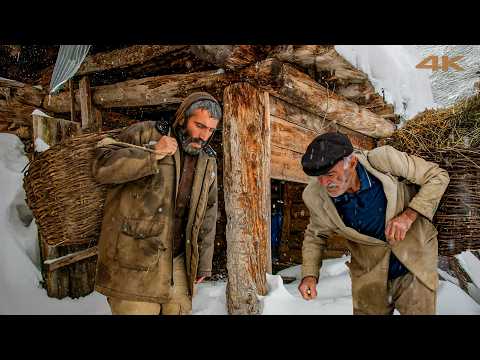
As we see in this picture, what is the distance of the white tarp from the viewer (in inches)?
146

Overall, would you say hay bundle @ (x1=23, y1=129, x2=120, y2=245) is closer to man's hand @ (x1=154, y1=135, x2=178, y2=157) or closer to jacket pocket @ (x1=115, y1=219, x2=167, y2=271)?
jacket pocket @ (x1=115, y1=219, x2=167, y2=271)

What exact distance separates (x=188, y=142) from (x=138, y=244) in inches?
27.6

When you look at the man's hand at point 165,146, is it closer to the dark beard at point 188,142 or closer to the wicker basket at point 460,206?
the dark beard at point 188,142

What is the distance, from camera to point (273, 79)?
3186 millimetres

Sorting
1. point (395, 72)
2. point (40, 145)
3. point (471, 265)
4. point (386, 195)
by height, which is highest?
point (395, 72)

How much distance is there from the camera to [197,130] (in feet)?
7.02

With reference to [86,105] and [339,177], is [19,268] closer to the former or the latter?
[86,105]

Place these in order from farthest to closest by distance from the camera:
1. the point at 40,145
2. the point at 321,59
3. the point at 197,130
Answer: the point at 321,59, the point at 40,145, the point at 197,130

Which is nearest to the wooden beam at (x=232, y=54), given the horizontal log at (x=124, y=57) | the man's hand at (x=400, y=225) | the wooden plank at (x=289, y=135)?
the horizontal log at (x=124, y=57)

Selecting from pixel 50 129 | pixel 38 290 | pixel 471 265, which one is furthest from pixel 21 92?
pixel 471 265

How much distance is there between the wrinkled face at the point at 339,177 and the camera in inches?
71.6

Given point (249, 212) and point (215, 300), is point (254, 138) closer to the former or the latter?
point (249, 212)

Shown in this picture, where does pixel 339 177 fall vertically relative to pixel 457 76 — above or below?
below

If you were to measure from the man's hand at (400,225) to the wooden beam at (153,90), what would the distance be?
6.82 feet
